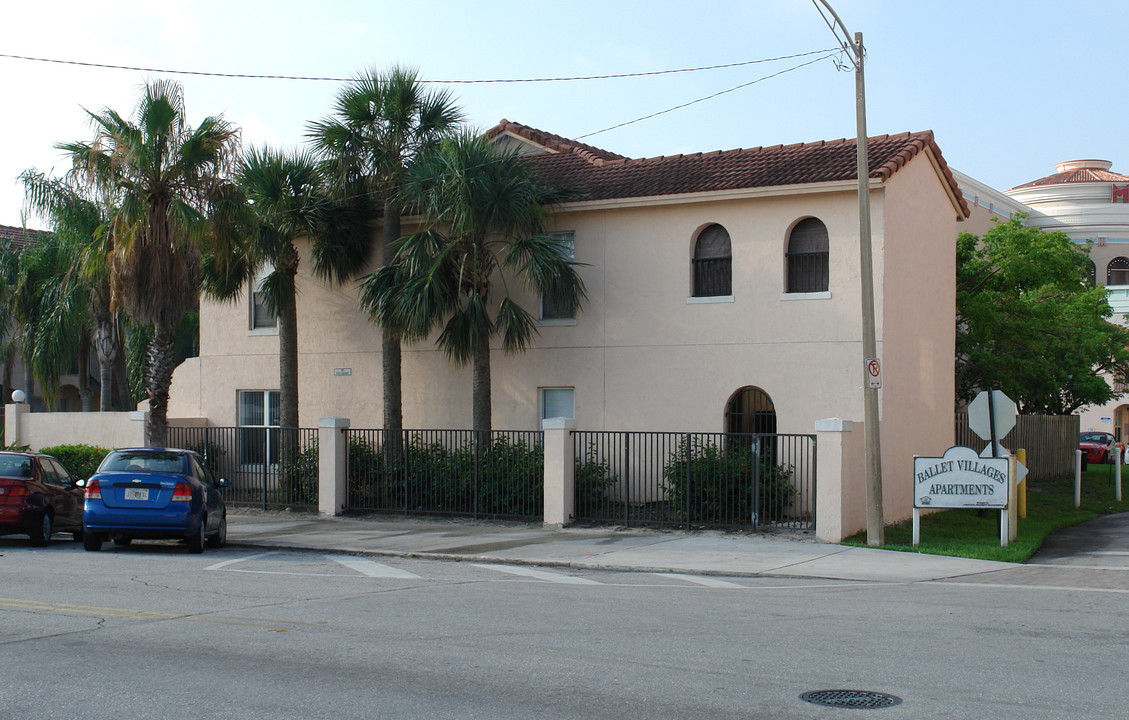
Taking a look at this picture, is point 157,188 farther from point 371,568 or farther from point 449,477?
point 371,568

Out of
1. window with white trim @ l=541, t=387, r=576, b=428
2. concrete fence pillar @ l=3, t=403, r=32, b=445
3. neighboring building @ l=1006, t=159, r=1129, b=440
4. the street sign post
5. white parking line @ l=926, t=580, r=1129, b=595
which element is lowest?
white parking line @ l=926, t=580, r=1129, b=595

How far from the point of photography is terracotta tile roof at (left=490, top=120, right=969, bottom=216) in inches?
780

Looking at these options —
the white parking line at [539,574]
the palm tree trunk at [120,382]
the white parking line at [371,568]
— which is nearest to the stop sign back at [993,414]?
the white parking line at [539,574]

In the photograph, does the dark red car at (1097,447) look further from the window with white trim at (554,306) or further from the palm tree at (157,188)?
the palm tree at (157,188)

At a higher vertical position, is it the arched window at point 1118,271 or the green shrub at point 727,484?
the arched window at point 1118,271

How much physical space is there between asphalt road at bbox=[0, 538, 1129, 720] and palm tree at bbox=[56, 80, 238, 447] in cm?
856

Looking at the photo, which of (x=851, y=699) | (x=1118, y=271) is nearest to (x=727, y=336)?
(x=851, y=699)

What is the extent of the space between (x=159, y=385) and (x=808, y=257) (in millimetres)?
12879

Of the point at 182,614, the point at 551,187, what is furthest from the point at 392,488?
the point at 182,614

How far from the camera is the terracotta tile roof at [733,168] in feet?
65.0

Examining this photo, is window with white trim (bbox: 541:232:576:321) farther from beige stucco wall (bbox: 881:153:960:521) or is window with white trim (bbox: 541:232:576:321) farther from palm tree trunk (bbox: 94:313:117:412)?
palm tree trunk (bbox: 94:313:117:412)

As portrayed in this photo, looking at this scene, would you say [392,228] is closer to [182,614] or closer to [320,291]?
[320,291]

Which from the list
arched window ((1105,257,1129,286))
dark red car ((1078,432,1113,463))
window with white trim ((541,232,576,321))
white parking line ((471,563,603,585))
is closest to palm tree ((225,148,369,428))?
window with white trim ((541,232,576,321))

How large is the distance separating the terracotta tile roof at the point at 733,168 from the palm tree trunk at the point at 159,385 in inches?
321
